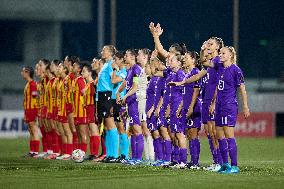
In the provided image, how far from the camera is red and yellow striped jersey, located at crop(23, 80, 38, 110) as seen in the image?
2053cm

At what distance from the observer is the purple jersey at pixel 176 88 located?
51.6 feet

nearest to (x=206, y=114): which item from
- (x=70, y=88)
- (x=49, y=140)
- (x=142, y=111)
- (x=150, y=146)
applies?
(x=142, y=111)

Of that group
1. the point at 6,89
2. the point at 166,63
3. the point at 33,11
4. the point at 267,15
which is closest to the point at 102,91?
the point at 166,63

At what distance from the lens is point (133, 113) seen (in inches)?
680

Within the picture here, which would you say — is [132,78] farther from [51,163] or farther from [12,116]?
[12,116]

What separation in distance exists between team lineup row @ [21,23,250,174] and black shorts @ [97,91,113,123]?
0.02 meters

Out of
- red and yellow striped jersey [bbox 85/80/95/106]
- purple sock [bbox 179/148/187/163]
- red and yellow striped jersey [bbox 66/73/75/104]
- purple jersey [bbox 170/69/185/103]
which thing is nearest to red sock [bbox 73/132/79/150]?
red and yellow striped jersey [bbox 66/73/75/104]

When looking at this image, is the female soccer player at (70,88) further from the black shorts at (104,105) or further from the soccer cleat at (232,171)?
the soccer cleat at (232,171)

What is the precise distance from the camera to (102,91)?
1784 cm

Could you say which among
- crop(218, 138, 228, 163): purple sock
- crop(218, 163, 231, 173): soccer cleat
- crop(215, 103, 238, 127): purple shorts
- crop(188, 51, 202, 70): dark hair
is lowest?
crop(218, 163, 231, 173): soccer cleat

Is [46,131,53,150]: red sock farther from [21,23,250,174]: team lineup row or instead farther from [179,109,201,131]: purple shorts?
[179,109,201,131]: purple shorts

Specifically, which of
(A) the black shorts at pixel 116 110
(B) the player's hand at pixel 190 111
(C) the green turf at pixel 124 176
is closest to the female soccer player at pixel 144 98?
(A) the black shorts at pixel 116 110

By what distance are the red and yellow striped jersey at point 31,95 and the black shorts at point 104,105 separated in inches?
119

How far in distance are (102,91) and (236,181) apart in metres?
5.43
